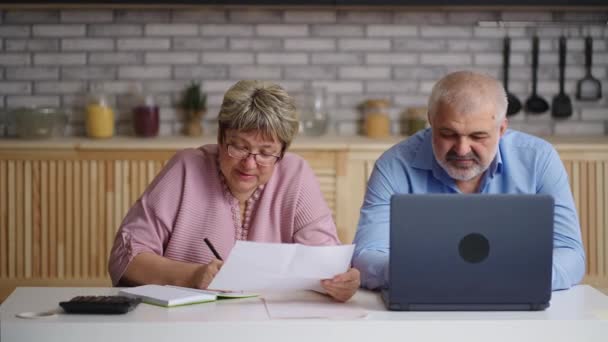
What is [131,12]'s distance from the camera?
16.0 feet

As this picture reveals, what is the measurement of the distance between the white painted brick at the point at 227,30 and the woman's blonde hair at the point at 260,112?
222 cm

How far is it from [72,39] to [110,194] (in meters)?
0.88

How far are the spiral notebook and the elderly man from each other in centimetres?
37

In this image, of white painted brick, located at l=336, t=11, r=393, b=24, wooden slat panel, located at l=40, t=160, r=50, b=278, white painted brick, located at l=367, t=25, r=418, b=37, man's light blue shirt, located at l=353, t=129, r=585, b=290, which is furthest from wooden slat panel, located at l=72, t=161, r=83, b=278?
man's light blue shirt, located at l=353, t=129, r=585, b=290

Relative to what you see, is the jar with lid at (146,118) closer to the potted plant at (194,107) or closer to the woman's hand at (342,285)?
the potted plant at (194,107)

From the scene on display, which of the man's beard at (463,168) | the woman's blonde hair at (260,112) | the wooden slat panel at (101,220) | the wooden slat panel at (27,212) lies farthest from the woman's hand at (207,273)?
the wooden slat panel at (27,212)

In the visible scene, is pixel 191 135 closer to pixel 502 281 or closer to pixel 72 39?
Answer: pixel 72 39

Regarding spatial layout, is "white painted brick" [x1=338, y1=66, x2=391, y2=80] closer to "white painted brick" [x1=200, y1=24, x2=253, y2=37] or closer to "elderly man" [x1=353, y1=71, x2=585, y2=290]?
"white painted brick" [x1=200, y1=24, x2=253, y2=37]

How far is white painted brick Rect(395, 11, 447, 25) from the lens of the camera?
4918mm

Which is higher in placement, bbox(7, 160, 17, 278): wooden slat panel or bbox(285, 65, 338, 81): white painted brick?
bbox(285, 65, 338, 81): white painted brick

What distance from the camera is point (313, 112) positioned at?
483 centimetres

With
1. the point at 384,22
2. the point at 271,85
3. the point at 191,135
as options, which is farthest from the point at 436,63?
the point at 271,85

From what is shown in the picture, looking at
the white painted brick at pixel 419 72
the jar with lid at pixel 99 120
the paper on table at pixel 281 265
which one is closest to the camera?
the paper on table at pixel 281 265

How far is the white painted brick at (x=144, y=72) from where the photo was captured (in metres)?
4.90
